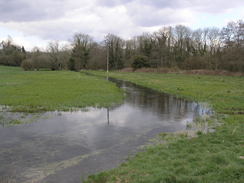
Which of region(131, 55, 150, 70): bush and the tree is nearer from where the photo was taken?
region(131, 55, 150, 70): bush

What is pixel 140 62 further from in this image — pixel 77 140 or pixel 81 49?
pixel 77 140

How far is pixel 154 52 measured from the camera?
199ft

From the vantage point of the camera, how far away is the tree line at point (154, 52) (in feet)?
134

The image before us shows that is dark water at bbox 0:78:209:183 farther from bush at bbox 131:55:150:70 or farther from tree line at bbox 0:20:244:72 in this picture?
bush at bbox 131:55:150:70

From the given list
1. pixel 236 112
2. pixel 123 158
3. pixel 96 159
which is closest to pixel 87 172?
pixel 96 159

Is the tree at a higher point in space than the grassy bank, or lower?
higher

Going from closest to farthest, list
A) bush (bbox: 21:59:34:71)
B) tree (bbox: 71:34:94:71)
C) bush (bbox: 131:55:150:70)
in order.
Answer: bush (bbox: 131:55:150:70), bush (bbox: 21:59:34:71), tree (bbox: 71:34:94:71)

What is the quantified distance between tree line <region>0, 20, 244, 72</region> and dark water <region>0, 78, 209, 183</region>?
3142cm

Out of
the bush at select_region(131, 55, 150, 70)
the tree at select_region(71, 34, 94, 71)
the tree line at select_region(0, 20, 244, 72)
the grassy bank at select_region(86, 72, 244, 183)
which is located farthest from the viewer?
the tree at select_region(71, 34, 94, 71)

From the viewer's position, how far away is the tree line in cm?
4072

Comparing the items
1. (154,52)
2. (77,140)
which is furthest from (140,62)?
(77,140)

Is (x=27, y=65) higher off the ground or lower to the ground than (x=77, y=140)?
higher

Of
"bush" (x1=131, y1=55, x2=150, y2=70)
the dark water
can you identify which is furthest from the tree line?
the dark water

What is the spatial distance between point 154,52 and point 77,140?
183 ft
